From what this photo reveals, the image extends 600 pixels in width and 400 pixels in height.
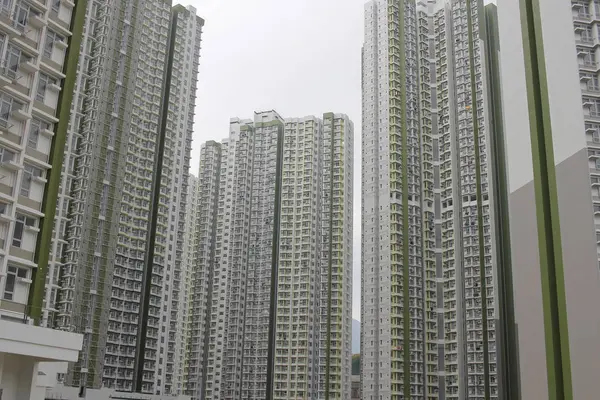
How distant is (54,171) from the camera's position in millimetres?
11172

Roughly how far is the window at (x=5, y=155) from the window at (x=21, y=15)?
1.96 meters

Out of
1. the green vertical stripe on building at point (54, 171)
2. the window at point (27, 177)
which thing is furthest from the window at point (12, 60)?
the window at point (27, 177)

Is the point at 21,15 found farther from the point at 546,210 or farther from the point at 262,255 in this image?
the point at 262,255

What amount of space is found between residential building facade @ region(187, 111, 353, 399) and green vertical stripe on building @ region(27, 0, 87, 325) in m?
18.3

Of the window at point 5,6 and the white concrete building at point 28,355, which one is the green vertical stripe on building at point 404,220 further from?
the window at point 5,6

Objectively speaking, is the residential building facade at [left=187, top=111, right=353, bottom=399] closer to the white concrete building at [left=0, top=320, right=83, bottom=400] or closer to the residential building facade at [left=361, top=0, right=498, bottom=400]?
the residential building facade at [left=361, top=0, right=498, bottom=400]

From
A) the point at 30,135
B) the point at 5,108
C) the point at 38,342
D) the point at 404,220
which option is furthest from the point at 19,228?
the point at 404,220

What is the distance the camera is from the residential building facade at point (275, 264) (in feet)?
93.4

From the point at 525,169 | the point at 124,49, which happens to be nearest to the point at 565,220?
the point at 525,169

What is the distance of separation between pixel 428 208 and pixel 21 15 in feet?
54.9

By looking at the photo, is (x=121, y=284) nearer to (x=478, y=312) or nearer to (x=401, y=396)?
(x=401, y=396)

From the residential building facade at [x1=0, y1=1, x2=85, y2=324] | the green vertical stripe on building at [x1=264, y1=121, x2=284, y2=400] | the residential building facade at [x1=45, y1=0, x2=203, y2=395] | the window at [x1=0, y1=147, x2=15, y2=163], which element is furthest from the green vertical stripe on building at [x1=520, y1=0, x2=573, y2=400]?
the green vertical stripe on building at [x1=264, y1=121, x2=284, y2=400]

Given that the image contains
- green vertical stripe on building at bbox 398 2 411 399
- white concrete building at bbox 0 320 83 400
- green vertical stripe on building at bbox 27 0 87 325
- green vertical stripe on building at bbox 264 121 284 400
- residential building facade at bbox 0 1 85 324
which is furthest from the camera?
green vertical stripe on building at bbox 264 121 284 400

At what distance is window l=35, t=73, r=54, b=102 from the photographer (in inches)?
435
